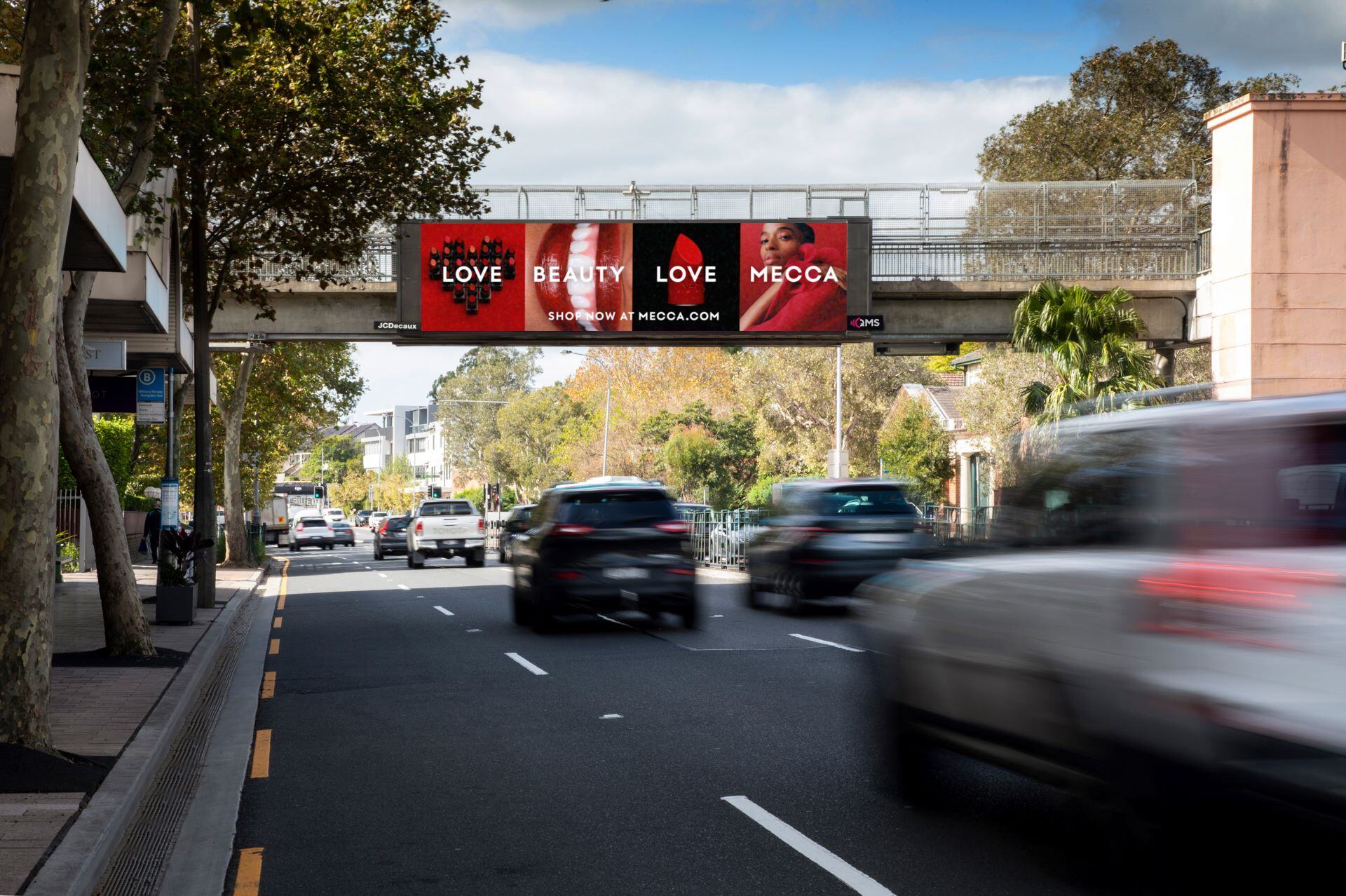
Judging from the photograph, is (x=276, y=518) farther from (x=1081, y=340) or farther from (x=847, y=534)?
(x=847, y=534)

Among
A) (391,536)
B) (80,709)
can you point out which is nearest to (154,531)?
(391,536)

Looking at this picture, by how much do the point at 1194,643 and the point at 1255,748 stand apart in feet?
1.41

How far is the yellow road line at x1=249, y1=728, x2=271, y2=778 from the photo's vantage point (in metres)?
8.89

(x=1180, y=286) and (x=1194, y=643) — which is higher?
(x=1180, y=286)

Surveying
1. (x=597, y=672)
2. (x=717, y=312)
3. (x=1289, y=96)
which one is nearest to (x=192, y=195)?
(x=597, y=672)

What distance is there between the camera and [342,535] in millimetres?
68375

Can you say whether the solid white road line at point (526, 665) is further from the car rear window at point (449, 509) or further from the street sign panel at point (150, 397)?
the car rear window at point (449, 509)

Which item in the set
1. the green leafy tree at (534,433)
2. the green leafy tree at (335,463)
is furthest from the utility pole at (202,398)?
the green leafy tree at (335,463)

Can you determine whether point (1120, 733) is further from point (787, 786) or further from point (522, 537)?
point (522, 537)

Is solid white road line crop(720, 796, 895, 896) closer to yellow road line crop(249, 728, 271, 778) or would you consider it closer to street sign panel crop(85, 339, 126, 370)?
yellow road line crop(249, 728, 271, 778)

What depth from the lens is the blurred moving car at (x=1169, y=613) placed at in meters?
4.56

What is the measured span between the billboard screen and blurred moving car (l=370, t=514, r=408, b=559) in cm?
1711

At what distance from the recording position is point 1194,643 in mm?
4902

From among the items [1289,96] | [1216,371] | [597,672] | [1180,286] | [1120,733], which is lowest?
[597,672]
